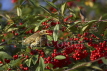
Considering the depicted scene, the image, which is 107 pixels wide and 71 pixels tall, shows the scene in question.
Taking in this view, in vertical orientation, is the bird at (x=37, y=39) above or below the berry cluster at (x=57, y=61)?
above

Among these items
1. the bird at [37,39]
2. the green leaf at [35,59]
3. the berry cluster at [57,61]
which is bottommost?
the berry cluster at [57,61]

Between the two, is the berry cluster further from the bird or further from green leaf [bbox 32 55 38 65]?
the bird

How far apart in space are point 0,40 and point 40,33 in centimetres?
44

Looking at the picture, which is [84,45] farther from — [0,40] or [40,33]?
[0,40]

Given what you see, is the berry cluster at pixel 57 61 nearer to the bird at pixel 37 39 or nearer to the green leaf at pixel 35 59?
the green leaf at pixel 35 59

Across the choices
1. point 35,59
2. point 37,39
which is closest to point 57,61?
point 35,59

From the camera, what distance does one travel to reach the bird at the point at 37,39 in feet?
8.85

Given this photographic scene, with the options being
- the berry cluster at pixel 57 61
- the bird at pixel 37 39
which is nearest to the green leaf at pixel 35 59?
the berry cluster at pixel 57 61

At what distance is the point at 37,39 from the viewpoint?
2850mm

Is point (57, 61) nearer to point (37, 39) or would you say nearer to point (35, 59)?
point (35, 59)

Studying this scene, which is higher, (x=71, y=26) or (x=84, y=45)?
(x=71, y=26)

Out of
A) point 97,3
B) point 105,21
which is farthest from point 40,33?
point 97,3

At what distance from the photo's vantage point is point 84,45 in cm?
246

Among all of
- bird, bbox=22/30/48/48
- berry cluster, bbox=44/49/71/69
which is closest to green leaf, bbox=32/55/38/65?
berry cluster, bbox=44/49/71/69
